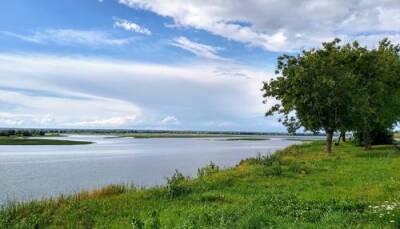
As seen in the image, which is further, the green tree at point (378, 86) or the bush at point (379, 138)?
the bush at point (379, 138)

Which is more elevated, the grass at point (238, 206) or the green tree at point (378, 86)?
the green tree at point (378, 86)

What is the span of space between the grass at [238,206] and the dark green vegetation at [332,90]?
17733 mm

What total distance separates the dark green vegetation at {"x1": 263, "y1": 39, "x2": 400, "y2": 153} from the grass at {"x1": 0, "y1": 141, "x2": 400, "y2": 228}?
17733 millimetres

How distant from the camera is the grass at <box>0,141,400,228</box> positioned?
11.3 m

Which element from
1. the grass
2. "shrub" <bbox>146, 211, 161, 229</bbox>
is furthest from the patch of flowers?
"shrub" <bbox>146, 211, 161, 229</bbox>

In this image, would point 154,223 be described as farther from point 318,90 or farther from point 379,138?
point 379,138

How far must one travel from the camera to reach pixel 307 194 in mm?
16672

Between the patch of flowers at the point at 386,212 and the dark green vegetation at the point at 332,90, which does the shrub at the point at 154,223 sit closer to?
the patch of flowers at the point at 386,212

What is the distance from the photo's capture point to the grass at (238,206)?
1133 cm

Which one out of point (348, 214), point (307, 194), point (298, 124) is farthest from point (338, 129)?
point (348, 214)

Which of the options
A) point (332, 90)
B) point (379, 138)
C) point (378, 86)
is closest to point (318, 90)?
point (332, 90)

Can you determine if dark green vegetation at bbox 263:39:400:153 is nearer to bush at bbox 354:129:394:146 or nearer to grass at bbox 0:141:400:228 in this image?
bush at bbox 354:129:394:146

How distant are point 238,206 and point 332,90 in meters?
28.1

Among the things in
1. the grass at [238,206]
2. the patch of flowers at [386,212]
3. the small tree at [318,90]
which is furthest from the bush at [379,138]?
the patch of flowers at [386,212]
